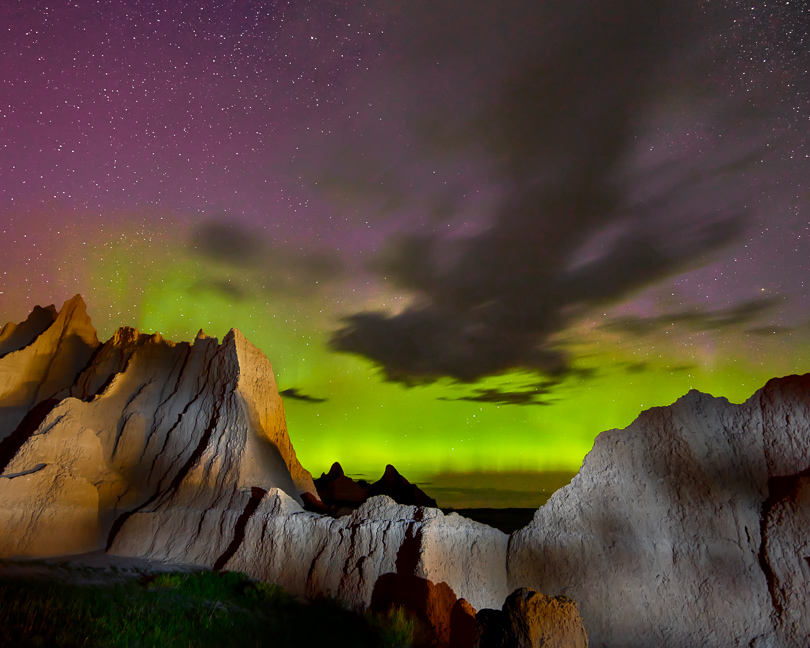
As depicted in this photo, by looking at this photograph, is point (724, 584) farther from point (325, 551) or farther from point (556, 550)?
point (325, 551)

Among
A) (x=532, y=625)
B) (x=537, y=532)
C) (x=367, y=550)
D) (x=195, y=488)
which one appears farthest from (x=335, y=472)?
(x=532, y=625)

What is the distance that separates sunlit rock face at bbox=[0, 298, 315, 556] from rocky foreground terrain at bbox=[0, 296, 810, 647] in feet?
0.32

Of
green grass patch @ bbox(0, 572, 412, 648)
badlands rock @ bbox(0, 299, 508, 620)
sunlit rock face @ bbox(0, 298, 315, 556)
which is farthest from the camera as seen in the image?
sunlit rock face @ bbox(0, 298, 315, 556)

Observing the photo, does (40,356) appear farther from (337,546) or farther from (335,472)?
(335,472)

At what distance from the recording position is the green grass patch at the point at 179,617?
884 cm

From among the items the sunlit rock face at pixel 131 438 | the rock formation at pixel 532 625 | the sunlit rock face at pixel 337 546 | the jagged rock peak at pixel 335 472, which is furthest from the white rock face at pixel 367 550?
the jagged rock peak at pixel 335 472

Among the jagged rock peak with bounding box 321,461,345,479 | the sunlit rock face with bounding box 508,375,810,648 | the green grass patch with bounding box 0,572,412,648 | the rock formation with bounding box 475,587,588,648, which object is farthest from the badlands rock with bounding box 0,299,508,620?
the jagged rock peak with bounding box 321,461,345,479

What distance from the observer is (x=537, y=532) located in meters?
12.8

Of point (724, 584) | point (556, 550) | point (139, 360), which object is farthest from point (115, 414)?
point (724, 584)

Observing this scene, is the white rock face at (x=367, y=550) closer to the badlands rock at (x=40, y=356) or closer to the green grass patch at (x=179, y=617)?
the green grass patch at (x=179, y=617)

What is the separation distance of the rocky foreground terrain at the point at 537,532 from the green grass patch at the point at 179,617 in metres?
1.12

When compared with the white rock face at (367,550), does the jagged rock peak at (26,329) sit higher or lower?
higher

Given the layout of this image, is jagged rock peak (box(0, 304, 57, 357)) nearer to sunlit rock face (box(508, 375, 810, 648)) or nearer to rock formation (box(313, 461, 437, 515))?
rock formation (box(313, 461, 437, 515))

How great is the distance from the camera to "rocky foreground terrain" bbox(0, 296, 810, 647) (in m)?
10.1
